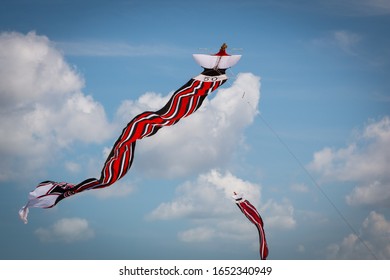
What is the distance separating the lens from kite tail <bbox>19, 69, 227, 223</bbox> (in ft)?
140

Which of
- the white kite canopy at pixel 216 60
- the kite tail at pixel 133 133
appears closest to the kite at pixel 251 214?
the kite tail at pixel 133 133

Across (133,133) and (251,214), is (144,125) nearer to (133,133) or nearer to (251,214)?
(133,133)

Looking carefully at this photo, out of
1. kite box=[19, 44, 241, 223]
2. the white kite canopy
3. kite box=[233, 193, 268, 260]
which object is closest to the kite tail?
kite box=[19, 44, 241, 223]

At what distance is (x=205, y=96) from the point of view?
44.1m

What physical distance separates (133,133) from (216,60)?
8073mm

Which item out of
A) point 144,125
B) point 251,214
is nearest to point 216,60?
point 144,125

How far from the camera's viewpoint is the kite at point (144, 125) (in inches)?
1678

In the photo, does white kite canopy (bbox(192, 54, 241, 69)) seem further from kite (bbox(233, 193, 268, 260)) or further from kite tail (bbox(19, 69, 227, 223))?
kite (bbox(233, 193, 268, 260))

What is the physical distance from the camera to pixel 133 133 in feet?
140

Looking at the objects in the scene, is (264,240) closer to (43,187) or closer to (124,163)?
(124,163)

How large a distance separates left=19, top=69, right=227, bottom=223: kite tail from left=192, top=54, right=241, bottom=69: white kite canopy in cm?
47
